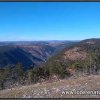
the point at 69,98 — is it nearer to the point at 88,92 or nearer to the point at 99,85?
the point at 88,92

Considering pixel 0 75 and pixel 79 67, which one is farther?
pixel 79 67

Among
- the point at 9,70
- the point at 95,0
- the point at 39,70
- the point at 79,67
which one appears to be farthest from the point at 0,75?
the point at 95,0

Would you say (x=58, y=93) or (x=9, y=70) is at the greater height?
(x=58, y=93)

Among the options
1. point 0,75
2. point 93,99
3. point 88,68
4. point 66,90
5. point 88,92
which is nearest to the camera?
point 93,99

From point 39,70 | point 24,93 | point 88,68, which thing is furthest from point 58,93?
point 88,68

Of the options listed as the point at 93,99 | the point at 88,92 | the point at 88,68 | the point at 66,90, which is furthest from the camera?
the point at 88,68

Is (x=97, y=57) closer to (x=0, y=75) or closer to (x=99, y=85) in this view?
(x=0, y=75)

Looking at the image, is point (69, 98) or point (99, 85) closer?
point (69, 98)

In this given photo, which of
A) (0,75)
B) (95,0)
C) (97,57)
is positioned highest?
(95,0)

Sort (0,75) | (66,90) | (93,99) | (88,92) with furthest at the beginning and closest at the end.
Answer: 1. (0,75)
2. (66,90)
3. (88,92)
4. (93,99)
